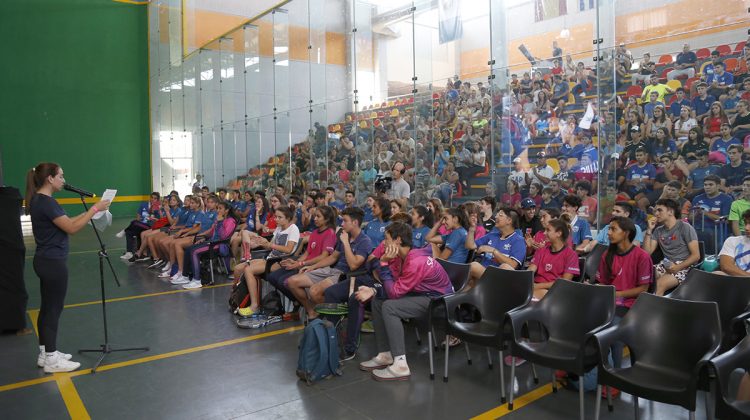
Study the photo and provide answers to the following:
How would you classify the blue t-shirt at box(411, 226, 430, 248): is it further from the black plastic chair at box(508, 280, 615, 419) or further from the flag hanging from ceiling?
the flag hanging from ceiling

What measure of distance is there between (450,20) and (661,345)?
21.4 ft

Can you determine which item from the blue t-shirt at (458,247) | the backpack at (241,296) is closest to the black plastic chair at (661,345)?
the blue t-shirt at (458,247)

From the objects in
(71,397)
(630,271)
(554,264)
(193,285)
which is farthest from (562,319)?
(193,285)

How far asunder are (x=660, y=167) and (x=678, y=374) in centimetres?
417

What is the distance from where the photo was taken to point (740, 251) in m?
4.54

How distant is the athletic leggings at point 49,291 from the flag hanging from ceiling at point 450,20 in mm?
6317

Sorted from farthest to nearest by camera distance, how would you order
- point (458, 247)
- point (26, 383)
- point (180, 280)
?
1. point (180, 280)
2. point (458, 247)
3. point (26, 383)

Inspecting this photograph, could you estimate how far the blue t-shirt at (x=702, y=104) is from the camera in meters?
6.33

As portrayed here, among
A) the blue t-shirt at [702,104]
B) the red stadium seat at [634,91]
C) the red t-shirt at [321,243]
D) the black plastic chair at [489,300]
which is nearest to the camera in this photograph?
the black plastic chair at [489,300]

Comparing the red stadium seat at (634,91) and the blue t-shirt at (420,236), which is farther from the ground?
the red stadium seat at (634,91)

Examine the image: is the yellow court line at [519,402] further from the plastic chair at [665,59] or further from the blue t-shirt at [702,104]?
the plastic chair at [665,59]

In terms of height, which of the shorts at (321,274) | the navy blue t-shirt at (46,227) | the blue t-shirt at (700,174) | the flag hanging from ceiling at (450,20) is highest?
the flag hanging from ceiling at (450,20)

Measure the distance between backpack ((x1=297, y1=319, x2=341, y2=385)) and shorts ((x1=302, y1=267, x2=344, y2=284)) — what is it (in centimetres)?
128

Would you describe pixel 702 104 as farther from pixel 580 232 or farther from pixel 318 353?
pixel 318 353
